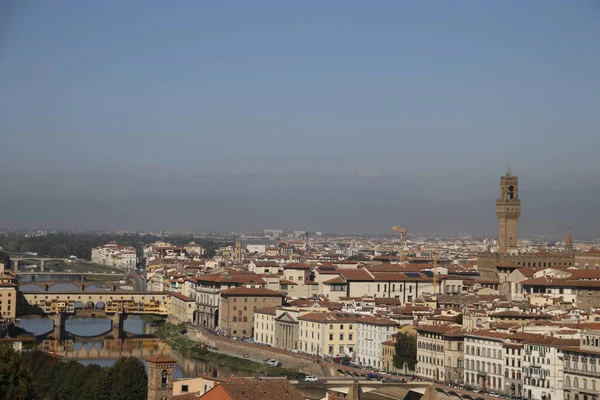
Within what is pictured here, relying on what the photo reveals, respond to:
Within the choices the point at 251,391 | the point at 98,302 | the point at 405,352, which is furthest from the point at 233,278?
the point at 251,391

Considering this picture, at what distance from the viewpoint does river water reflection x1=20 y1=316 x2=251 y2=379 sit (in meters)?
49.8

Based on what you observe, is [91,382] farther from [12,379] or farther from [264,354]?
[264,354]

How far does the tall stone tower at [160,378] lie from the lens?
28.1m

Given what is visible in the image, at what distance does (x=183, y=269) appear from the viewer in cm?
8712

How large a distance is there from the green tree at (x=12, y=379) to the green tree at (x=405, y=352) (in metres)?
18.3

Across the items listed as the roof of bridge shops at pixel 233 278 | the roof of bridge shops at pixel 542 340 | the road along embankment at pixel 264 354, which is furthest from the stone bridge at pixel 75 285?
the roof of bridge shops at pixel 542 340

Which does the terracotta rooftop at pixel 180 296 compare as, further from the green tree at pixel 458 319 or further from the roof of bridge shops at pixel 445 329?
the roof of bridge shops at pixel 445 329

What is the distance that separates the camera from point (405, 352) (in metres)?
44.2

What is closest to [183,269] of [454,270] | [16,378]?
[454,270]

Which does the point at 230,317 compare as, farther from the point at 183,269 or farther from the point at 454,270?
the point at 183,269

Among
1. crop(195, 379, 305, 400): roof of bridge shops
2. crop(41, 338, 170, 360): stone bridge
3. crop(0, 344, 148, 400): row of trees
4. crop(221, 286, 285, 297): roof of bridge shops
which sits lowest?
crop(41, 338, 170, 360): stone bridge

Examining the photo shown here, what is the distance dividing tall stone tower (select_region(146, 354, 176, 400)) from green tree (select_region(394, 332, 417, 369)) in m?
16.7

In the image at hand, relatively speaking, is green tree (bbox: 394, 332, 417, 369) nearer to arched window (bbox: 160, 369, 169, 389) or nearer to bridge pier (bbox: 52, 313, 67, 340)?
arched window (bbox: 160, 369, 169, 389)

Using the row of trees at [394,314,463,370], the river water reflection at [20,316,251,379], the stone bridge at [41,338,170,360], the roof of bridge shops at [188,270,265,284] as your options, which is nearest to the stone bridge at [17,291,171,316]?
the river water reflection at [20,316,251,379]
